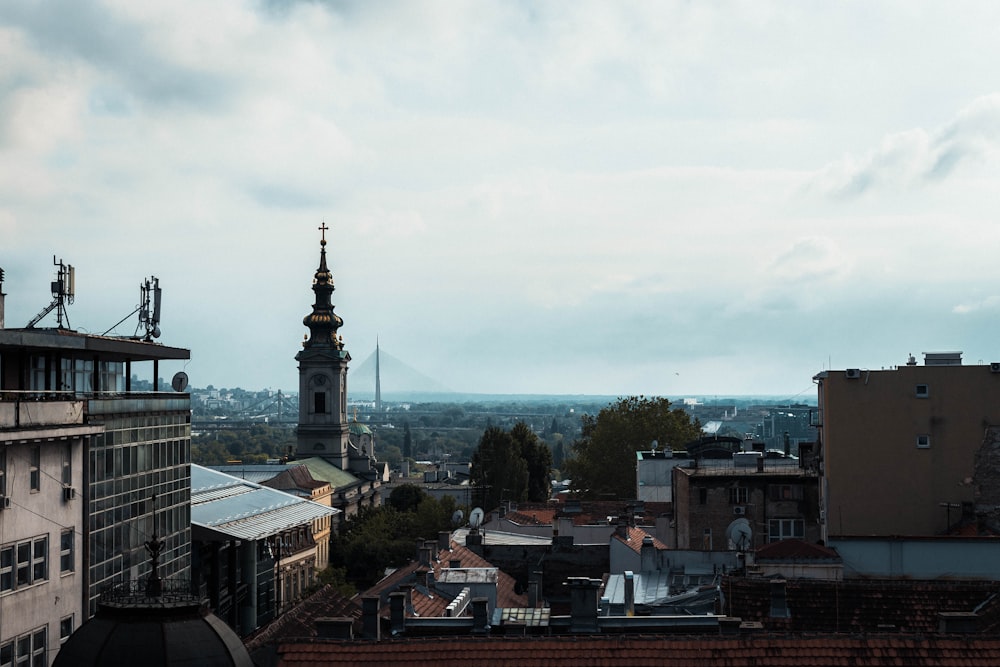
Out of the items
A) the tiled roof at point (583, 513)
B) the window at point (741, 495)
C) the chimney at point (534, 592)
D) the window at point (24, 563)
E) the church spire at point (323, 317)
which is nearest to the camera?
the window at point (24, 563)

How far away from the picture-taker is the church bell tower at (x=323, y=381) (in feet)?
491

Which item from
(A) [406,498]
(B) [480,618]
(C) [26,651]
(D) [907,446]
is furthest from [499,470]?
(B) [480,618]

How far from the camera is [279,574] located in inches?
3059

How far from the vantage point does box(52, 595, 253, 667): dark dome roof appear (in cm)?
1881

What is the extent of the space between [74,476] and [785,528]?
27.5 m

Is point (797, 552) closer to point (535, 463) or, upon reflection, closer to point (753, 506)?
point (753, 506)

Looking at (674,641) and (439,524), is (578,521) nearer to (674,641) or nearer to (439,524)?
(439,524)

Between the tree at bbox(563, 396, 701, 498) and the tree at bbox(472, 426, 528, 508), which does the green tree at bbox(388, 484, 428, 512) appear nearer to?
the tree at bbox(472, 426, 528, 508)

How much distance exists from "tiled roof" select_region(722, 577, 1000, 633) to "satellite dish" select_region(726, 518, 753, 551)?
1262cm

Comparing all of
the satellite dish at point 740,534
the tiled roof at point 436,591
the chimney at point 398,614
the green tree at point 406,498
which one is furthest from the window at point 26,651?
the green tree at point 406,498

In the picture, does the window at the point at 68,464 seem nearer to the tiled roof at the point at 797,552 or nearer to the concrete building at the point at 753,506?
the tiled roof at the point at 797,552

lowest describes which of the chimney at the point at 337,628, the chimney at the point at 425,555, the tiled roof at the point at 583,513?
the tiled roof at the point at 583,513

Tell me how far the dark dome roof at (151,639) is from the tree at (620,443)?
279ft

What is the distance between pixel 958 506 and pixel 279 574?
43.9 metres
